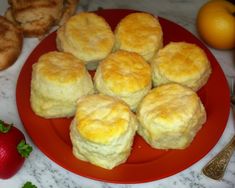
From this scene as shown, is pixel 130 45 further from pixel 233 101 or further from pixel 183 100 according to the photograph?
pixel 233 101

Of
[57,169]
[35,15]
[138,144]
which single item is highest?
[35,15]

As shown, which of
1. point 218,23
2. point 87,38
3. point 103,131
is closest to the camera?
point 103,131

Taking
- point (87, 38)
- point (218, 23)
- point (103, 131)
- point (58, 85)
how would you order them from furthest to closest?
point (218, 23) → point (87, 38) → point (58, 85) → point (103, 131)

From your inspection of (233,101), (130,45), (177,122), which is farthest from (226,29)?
(177,122)

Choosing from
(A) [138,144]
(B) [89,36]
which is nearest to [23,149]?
(A) [138,144]

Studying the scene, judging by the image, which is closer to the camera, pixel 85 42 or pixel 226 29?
pixel 85 42

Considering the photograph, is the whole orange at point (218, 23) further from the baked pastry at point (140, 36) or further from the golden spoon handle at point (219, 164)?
the golden spoon handle at point (219, 164)

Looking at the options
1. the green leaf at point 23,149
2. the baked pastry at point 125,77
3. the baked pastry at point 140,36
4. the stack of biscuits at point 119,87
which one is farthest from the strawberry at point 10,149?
the baked pastry at point 140,36

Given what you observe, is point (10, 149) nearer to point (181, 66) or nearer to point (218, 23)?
point (181, 66)
